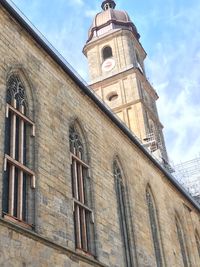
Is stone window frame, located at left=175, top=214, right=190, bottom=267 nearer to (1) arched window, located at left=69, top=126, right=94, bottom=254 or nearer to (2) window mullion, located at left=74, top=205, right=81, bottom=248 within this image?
(1) arched window, located at left=69, top=126, right=94, bottom=254

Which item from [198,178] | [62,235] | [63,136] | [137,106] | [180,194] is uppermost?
[137,106]

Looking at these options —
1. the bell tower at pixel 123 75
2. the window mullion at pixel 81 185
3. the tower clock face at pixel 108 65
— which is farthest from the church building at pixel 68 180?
the tower clock face at pixel 108 65

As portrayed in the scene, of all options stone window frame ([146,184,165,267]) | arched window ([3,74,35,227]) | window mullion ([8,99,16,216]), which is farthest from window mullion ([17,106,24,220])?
stone window frame ([146,184,165,267])

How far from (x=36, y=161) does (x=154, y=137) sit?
22.0 m

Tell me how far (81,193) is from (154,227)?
5096 mm

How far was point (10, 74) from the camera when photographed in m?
10.7

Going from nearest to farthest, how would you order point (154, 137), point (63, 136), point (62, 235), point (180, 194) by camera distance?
point (62, 235) → point (63, 136) → point (180, 194) → point (154, 137)

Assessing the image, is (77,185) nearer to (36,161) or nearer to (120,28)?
(36,161)

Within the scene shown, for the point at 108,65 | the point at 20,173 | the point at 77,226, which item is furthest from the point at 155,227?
the point at 108,65

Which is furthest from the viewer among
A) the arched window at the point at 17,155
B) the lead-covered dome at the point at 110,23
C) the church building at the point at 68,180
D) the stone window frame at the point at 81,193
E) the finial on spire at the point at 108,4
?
the finial on spire at the point at 108,4

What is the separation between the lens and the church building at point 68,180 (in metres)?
9.62

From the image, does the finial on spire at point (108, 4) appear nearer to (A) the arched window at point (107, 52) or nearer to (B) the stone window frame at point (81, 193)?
(A) the arched window at point (107, 52)

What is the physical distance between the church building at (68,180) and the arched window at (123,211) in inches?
1.3

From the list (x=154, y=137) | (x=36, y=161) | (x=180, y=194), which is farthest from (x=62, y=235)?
(x=154, y=137)
